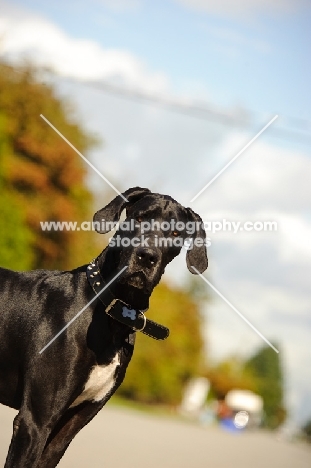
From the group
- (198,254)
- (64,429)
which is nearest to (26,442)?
(64,429)

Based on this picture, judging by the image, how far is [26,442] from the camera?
495 centimetres

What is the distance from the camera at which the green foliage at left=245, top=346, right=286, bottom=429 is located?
56.7 m

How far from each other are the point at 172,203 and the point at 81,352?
1.22 m

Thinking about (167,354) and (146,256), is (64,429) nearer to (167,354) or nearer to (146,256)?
(146,256)

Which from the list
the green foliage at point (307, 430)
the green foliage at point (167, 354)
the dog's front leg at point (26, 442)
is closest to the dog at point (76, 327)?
the dog's front leg at point (26, 442)

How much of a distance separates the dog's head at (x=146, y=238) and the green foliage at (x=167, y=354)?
20.1 meters

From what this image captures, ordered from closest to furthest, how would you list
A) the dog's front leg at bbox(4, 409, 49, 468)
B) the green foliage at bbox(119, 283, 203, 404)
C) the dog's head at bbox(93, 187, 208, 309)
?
the dog's front leg at bbox(4, 409, 49, 468) < the dog's head at bbox(93, 187, 208, 309) < the green foliage at bbox(119, 283, 203, 404)

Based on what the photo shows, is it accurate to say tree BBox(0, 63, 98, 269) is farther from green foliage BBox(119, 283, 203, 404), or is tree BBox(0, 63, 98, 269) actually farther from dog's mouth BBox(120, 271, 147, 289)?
dog's mouth BBox(120, 271, 147, 289)

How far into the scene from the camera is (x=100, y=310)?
532 cm

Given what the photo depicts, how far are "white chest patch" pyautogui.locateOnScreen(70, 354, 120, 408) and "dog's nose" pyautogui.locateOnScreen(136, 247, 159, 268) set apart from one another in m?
0.68

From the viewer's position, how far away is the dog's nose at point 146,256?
16.9 ft

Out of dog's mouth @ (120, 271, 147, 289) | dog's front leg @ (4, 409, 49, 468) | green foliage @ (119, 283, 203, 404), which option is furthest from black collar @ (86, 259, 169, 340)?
green foliage @ (119, 283, 203, 404)

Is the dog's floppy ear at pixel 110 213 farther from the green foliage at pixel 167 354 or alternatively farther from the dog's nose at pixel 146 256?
the green foliage at pixel 167 354

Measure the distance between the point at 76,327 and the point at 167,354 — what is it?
25.2 m
